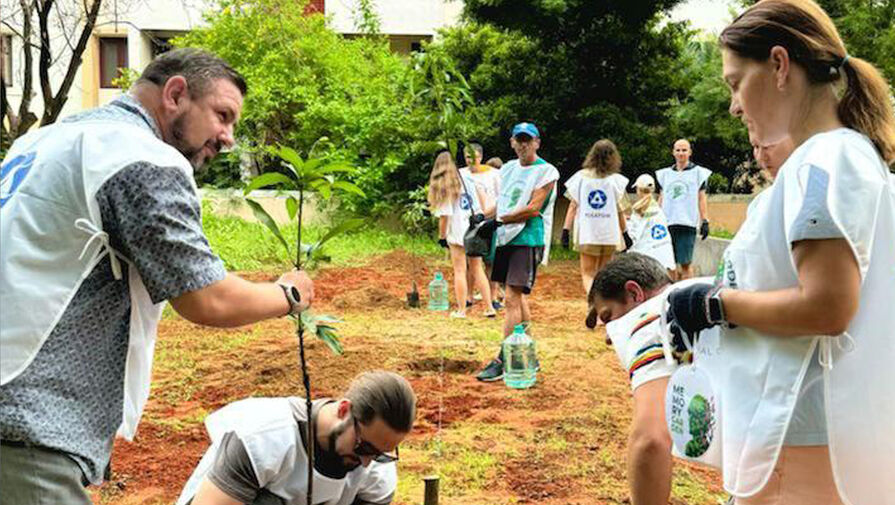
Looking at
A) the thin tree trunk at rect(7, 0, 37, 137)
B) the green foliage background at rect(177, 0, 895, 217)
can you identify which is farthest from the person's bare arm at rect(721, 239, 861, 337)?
the green foliage background at rect(177, 0, 895, 217)

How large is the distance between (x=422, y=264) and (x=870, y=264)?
13197 mm

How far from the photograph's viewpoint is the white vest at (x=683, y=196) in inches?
379

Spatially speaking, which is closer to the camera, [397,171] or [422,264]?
[422,264]

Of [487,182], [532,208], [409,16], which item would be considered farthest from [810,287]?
[409,16]

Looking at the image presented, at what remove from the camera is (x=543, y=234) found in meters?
6.64

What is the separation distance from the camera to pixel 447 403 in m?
5.98

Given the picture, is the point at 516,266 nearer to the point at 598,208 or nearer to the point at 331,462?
the point at 598,208

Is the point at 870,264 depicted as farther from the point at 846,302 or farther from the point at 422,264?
the point at 422,264

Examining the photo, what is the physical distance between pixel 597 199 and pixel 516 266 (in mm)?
2500

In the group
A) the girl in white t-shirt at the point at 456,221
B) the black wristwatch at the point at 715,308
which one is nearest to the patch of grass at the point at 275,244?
the girl in white t-shirt at the point at 456,221

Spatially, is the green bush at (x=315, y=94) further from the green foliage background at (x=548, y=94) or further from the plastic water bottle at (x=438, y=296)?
the plastic water bottle at (x=438, y=296)

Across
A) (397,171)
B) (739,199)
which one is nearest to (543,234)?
(739,199)

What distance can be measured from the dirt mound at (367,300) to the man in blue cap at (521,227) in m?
3.82

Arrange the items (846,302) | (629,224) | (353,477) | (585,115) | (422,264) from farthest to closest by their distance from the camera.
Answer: (585,115) → (422,264) → (629,224) → (353,477) → (846,302)
